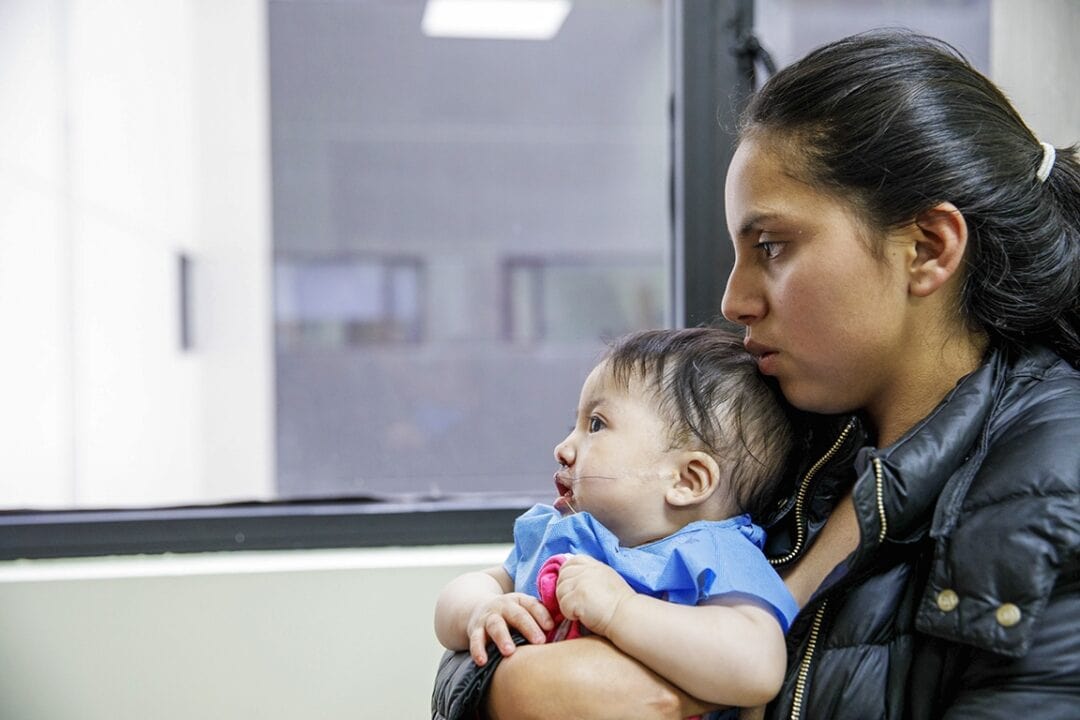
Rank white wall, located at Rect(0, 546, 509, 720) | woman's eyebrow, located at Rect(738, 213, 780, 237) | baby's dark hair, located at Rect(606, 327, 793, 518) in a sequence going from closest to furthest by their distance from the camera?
woman's eyebrow, located at Rect(738, 213, 780, 237)
baby's dark hair, located at Rect(606, 327, 793, 518)
white wall, located at Rect(0, 546, 509, 720)

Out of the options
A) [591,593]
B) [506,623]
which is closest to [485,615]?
[506,623]

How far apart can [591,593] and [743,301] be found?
14.9 inches

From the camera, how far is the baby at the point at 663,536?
1025 mm

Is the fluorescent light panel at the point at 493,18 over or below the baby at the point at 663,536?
over

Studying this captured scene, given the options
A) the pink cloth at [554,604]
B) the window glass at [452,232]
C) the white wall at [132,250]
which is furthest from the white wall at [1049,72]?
the white wall at [132,250]

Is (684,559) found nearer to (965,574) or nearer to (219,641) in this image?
(965,574)

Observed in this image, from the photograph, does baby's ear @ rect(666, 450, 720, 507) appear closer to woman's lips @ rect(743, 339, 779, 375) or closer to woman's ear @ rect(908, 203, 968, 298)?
woman's lips @ rect(743, 339, 779, 375)

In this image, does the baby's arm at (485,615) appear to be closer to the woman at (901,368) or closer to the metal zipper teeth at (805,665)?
the woman at (901,368)

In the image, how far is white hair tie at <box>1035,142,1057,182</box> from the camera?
1093mm

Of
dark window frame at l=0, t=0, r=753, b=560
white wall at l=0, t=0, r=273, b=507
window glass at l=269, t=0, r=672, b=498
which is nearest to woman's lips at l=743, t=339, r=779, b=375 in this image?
dark window frame at l=0, t=0, r=753, b=560

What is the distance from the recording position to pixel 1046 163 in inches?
43.3

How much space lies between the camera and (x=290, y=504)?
2115 millimetres

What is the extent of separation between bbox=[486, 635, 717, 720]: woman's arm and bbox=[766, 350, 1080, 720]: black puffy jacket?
12 cm

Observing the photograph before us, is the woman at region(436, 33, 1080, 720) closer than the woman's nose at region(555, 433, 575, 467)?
Yes
